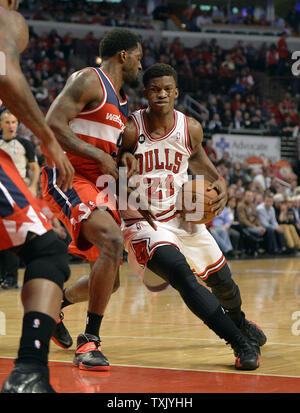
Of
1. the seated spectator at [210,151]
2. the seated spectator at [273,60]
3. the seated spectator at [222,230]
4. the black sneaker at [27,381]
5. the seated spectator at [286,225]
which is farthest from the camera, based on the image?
the seated spectator at [273,60]

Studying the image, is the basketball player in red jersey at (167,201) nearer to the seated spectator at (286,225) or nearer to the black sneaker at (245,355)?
the black sneaker at (245,355)

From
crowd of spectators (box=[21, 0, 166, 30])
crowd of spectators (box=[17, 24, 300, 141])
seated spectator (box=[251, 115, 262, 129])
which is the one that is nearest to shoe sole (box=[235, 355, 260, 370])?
crowd of spectators (box=[17, 24, 300, 141])

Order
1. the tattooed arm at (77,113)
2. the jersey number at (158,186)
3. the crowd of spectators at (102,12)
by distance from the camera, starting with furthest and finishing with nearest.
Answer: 1. the crowd of spectators at (102,12)
2. the jersey number at (158,186)
3. the tattooed arm at (77,113)

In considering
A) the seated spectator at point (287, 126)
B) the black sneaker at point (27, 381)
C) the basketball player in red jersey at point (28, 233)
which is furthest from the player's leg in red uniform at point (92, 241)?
the seated spectator at point (287, 126)

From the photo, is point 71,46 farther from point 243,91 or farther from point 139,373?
point 139,373

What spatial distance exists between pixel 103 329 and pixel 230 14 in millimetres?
25055

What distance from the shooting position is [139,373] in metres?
4.11

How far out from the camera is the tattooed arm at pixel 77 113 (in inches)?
175

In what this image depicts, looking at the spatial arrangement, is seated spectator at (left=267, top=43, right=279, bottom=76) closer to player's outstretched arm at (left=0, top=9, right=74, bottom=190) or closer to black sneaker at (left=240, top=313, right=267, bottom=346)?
black sneaker at (left=240, top=313, right=267, bottom=346)

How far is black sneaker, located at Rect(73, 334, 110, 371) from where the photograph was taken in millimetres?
4254

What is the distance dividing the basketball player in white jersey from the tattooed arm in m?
0.58

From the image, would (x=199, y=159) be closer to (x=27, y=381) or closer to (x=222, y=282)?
(x=222, y=282)

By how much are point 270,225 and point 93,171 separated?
11716 mm

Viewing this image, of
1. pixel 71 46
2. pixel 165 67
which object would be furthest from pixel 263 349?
pixel 71 46
